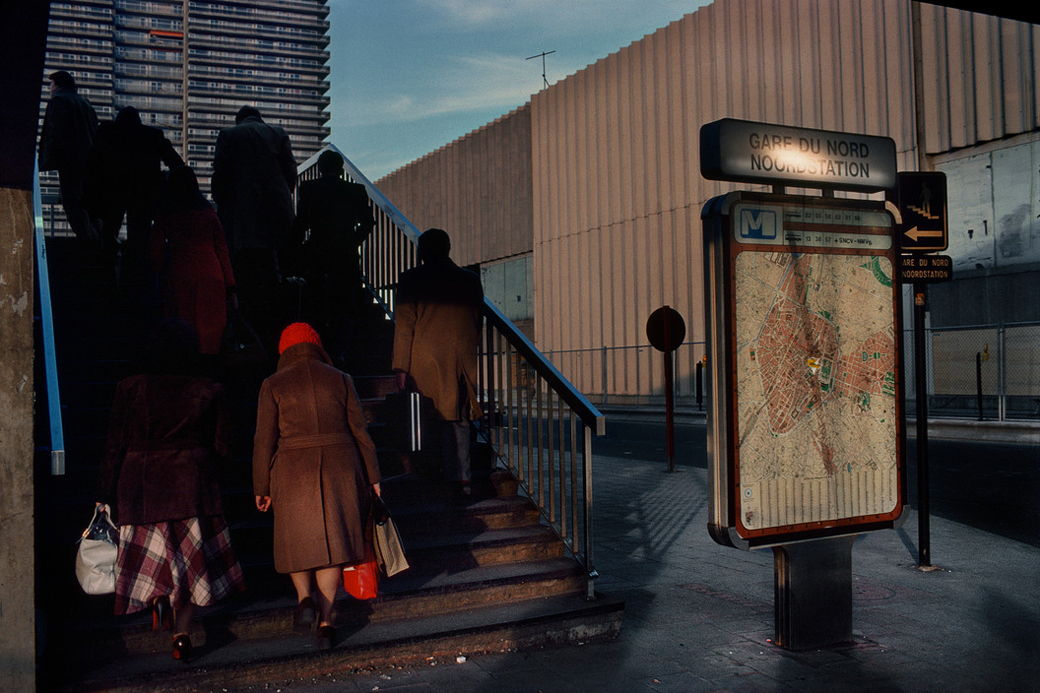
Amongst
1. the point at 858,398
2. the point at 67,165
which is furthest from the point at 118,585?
the point at 67,165

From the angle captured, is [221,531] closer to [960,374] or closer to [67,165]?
[67,165]

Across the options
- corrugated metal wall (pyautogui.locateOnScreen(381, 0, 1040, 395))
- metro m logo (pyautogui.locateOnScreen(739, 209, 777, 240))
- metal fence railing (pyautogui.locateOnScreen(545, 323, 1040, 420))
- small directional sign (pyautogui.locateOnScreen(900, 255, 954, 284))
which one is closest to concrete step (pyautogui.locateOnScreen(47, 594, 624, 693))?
metro m logo (pyautogui.locateOnScreen(739, 209, 777, 240))

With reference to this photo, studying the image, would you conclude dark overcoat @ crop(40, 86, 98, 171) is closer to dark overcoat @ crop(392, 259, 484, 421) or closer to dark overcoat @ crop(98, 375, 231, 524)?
dark overcoat @ crop(392, 259, 484, 421)

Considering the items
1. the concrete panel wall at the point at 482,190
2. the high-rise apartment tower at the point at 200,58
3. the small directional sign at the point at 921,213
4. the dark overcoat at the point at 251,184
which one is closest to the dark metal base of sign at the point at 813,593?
the small directional sign at the point at 921,213

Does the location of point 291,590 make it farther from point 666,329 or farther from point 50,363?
point 666,329

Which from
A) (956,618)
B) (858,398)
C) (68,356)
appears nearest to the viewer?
(858,398)

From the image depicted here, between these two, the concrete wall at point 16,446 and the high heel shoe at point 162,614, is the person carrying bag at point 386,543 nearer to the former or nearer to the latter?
the high heel shoe at point 162,614

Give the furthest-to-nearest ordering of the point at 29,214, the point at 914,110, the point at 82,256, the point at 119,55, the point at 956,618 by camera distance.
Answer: the point at 914,110 < the point at 119,55 < the point at 82,256 < the point at 956,618 < the point at 29,214

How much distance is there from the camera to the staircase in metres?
4.03

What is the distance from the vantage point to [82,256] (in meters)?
8.36

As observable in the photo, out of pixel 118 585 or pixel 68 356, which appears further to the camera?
pixel 68 356

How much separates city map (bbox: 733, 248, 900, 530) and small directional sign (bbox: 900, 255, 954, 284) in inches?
58.3

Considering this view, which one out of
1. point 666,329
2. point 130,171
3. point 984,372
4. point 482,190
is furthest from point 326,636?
point 482,190

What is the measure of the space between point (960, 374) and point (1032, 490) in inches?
279
